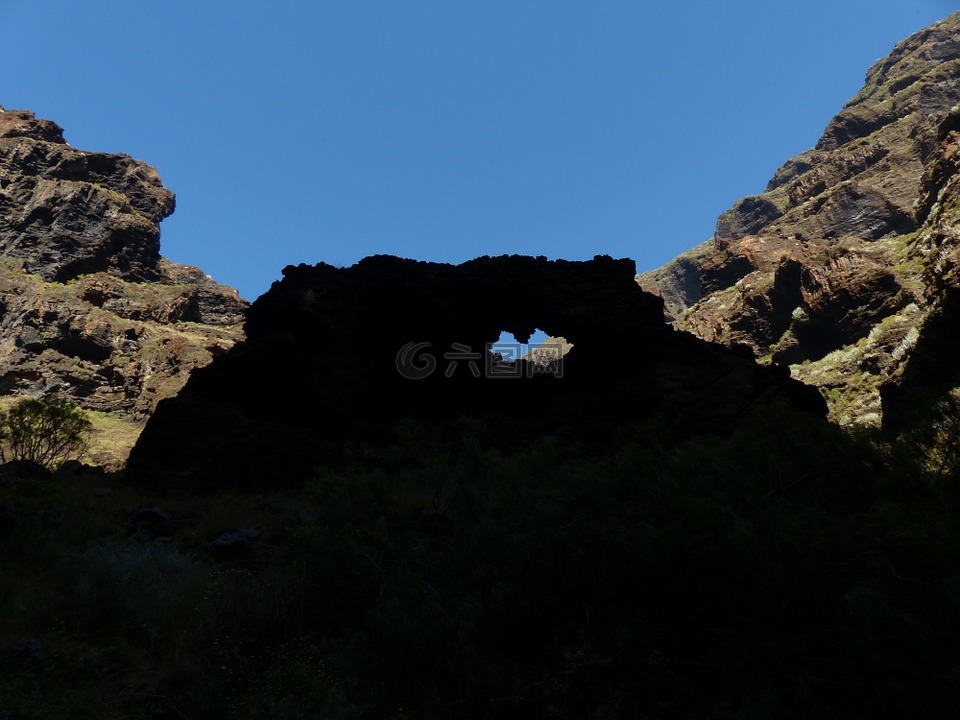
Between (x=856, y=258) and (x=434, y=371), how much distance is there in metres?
54.7

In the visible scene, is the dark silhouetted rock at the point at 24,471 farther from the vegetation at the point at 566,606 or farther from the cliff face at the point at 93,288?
the cliff face at the point at 93,288

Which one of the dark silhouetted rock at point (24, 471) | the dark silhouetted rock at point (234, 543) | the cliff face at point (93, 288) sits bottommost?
the dark silhouetted rock at point (234, 543)

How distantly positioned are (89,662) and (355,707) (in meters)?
2.84

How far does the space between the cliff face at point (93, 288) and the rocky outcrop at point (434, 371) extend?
23355mm

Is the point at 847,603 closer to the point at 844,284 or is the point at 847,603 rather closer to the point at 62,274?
the point at 844,284

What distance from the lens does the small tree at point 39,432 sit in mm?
25438

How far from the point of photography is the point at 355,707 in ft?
19.2

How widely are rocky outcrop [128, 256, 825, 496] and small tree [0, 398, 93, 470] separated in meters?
9.83

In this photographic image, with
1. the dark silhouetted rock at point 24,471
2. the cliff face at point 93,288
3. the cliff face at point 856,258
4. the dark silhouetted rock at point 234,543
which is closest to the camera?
the dark silhouetted rock at point 234,543

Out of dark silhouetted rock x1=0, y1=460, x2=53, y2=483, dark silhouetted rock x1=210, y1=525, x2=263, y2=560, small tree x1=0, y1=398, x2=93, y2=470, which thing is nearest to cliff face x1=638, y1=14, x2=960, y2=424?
dark silhouetted rock x1=210, y1=525, x2=263, y2=560

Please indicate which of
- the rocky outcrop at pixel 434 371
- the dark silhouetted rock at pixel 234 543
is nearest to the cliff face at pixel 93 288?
the rocky outcrop at pixel 434 371

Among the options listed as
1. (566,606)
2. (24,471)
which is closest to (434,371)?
(24,471)

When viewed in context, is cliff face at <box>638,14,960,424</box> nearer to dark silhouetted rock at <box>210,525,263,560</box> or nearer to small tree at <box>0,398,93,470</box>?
dark silhouetted rock at <box>210,525,263,560</box>

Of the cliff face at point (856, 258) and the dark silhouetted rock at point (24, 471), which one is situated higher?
the cliff face at point (856, 258)
